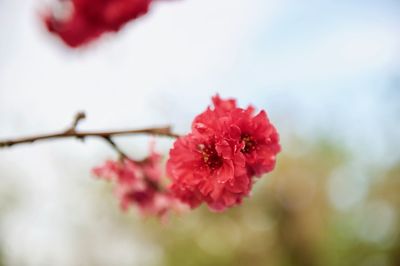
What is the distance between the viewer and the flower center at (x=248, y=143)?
1309 millimetres

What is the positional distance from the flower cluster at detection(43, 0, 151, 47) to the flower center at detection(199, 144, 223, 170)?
108 centimetres

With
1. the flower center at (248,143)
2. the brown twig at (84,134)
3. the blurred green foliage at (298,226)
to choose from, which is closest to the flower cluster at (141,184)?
the brown twig at (84,134)

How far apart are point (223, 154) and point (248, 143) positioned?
14 cm

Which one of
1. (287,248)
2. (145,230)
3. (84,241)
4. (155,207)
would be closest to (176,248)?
(145,230)

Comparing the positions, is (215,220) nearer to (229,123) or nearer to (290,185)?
(290,185)

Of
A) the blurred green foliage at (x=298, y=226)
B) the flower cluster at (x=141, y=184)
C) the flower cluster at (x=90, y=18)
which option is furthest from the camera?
the blurred green foliage at (x=298, y=226)

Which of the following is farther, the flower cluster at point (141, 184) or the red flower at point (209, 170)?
the flower cluster at point (141, 184)

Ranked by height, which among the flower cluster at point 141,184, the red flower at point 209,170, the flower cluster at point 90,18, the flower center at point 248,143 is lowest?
the red flower at point 209,170

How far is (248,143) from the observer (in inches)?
51.9

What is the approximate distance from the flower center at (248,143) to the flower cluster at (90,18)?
3.55ft

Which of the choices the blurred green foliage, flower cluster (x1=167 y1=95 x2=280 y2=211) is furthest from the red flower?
the blurred green foliage

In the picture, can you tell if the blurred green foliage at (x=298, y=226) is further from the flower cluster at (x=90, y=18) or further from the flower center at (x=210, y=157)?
the flower center at (x=210, y=157)

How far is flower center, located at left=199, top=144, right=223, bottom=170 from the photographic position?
1.28 meters

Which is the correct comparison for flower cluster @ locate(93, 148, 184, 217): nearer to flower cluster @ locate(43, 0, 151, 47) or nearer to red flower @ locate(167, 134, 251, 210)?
red flower @ locate(167, 134, 251, 210)
